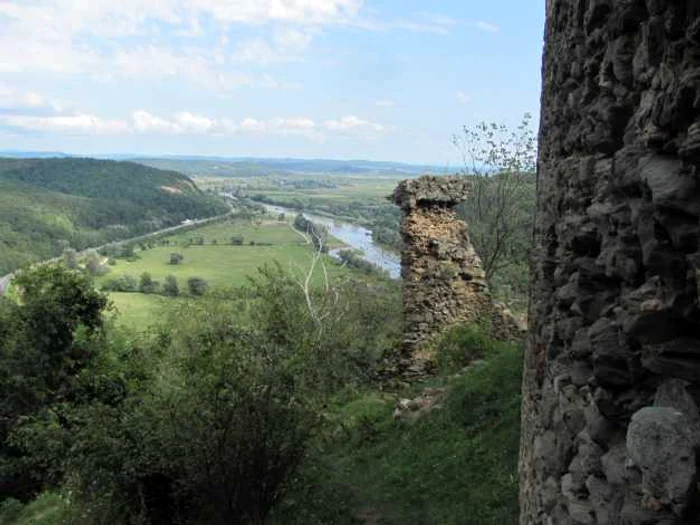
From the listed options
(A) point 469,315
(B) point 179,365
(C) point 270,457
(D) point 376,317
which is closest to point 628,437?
(C) point 270,457

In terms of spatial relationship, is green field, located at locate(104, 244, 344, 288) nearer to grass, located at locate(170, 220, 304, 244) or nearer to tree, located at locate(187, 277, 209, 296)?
grass, located at locate(170, 220, 304, 244)

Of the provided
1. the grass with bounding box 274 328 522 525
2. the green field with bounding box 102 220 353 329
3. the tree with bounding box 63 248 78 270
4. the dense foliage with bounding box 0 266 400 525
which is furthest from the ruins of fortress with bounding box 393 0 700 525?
the green field with bounding box 102 220 353 329

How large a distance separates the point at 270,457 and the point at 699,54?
21.2ft

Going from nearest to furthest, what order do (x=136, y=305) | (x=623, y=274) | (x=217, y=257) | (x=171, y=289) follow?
(x=623, y=274) < (x=136, y=305) < (x=171, y=289) < (x=217, y=257)

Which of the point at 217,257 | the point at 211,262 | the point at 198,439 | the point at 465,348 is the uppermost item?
the point at 198,439

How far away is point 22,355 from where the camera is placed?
15789mm

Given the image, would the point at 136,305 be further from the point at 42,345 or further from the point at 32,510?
the point at 32,510

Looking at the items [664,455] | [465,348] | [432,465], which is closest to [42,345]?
[465,348]

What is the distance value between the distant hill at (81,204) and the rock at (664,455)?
3079 inches

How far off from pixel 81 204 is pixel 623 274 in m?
130

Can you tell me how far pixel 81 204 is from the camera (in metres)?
123

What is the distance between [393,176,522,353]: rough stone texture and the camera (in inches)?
628

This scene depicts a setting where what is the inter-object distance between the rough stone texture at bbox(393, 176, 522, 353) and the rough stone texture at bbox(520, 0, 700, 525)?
1169cm

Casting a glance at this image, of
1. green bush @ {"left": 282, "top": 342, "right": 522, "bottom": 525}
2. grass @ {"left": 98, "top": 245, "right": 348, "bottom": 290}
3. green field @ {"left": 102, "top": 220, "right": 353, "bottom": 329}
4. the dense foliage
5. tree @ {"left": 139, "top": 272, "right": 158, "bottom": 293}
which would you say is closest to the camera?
the dense foliage
